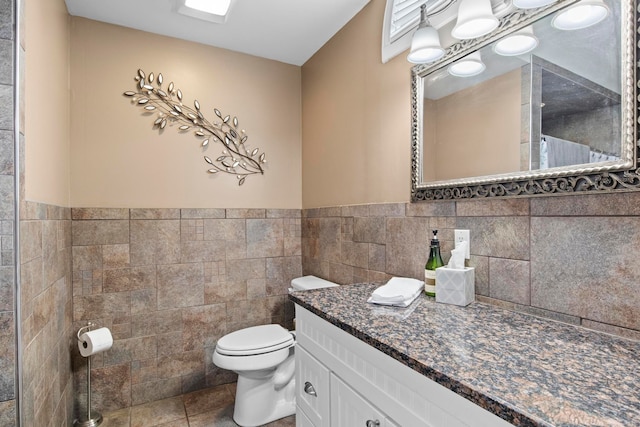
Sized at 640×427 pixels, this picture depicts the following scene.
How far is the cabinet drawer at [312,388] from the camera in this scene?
130 cm

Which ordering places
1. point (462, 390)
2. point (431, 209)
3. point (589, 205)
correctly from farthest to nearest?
point (431, 209) → point (589, 205) → point (462, 390)

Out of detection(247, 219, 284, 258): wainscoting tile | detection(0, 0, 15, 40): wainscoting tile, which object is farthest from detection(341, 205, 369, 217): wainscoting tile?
detection(0, 0, 15, 40): wainscoting tile

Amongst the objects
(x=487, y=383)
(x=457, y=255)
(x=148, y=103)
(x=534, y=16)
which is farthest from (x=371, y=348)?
(x=148, y=103)

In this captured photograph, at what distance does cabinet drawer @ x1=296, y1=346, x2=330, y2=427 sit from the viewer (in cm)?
130

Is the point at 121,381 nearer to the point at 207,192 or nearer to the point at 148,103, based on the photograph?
the point at 207,192

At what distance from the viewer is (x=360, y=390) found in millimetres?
1096

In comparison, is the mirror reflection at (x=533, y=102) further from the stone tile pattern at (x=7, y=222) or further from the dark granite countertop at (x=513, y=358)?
the stone tile pattern at (x=7, y=222)

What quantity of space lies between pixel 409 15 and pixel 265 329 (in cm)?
208

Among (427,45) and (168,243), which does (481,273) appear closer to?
(427,45)

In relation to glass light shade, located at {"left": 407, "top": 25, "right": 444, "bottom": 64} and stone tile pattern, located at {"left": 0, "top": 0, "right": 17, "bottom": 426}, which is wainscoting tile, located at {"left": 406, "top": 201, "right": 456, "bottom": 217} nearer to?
glass light shade, located at {"left": 407, "top": 25, "right": 444, "bottom": 64}

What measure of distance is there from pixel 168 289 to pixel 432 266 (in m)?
1.84

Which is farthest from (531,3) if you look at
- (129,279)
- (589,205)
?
(129,279)

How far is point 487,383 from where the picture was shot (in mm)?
721

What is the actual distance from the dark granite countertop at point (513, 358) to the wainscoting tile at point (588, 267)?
7 centimetres
